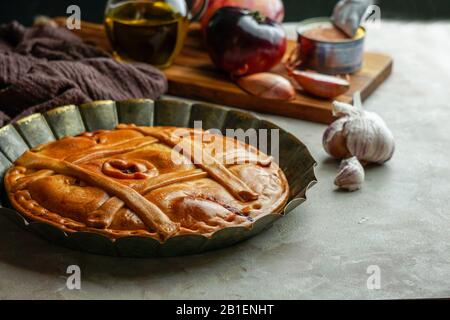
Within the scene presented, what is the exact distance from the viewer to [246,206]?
131cm

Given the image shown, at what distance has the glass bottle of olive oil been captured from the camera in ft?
6.57

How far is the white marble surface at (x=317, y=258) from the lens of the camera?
1188 millimetres

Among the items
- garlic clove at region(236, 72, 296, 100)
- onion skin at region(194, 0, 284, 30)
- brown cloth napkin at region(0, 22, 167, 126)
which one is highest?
onion skin at region(194, 0, 284, 30)

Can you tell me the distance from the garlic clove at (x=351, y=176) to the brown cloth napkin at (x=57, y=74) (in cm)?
61

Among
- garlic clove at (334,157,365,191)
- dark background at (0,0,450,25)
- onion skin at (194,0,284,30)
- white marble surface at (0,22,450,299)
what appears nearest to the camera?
white marble surface at (0,22,450,299)

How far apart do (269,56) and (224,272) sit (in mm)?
871

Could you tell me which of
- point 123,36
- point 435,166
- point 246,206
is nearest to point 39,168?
point 246,206

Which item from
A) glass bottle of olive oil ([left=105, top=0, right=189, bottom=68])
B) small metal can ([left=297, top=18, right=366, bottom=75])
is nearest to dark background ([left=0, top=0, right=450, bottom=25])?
small metal can ([left=297, top=18, right=366, bottom=75])

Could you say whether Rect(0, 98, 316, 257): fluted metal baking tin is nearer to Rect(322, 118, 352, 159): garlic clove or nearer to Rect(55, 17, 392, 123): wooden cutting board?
Rect(322, 118, 352, 159): garlic clove

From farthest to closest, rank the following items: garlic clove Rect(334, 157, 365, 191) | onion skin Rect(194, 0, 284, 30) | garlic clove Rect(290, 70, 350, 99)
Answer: onion skin Rect(194, 0, 284, 30)
garlic clove Rect(290, 70, 350, 99)
garlic clove Rect(334, 157, 365, 191)

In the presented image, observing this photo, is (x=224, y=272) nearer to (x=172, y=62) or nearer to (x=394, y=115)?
(x=394, y=115)

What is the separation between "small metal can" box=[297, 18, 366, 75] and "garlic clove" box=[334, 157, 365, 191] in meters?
0.55

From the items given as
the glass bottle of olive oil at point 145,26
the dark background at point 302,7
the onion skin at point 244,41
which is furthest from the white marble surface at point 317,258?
the dark background at point 302,7

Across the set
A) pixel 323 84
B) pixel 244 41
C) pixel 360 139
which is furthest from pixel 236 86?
pixel 360 139
